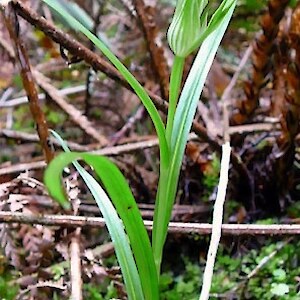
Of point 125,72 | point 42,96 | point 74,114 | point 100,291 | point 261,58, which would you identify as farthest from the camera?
point 42,96

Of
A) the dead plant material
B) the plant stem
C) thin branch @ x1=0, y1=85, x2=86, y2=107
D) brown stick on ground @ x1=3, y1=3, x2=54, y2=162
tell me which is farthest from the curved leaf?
thin branch @ x1=0, y1=85, x2=86, y2=107

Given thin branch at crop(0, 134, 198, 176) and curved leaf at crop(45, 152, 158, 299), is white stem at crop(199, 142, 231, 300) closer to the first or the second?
curved leaf at crop(45, 152, 158, 299)

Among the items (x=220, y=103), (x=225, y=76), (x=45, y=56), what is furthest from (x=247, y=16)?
(x=45, y=56)

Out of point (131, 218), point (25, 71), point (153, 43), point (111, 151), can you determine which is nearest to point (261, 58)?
point (153, 43)

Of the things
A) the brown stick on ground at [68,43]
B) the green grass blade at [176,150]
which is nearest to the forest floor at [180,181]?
the brown stick on ground at [68,43]

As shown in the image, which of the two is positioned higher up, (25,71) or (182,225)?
(25,71)

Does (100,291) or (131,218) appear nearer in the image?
Answer: (131,218)

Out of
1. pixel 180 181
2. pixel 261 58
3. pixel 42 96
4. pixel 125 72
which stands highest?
pixel 42 96

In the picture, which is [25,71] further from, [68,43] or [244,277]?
[244,277]
